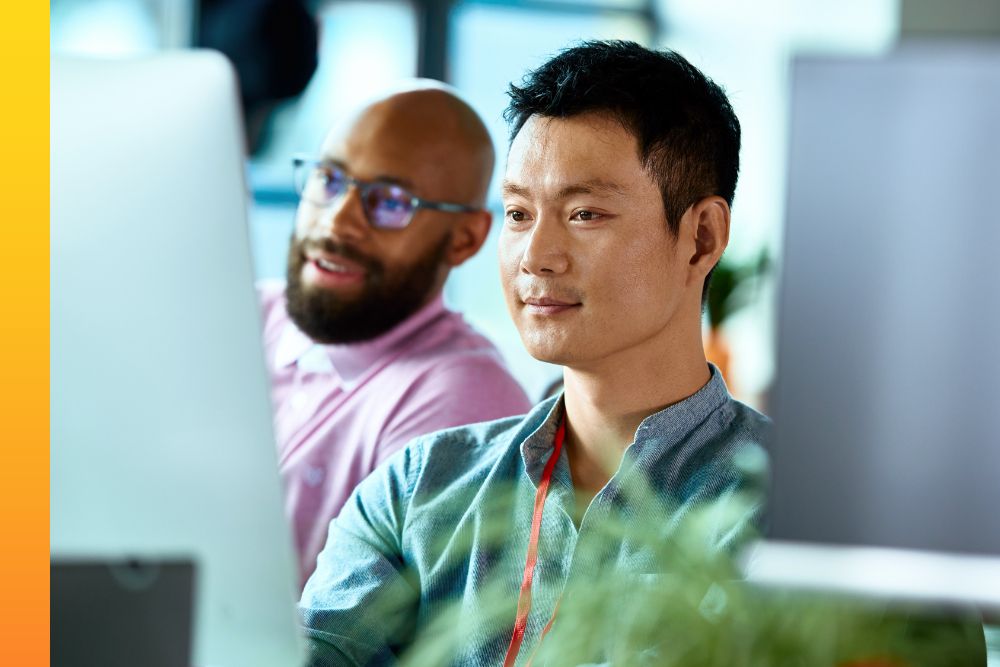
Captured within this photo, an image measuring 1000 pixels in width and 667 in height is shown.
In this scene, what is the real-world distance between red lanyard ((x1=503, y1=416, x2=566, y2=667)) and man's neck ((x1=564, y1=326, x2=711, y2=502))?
37 mm

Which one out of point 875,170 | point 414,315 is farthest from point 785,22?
point 875,170

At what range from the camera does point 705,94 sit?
1475mm

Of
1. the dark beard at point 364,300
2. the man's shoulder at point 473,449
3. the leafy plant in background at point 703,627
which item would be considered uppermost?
the dark beard at point 364,300

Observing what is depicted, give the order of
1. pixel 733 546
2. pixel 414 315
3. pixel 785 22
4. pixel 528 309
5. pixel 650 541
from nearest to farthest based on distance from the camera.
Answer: pixel 650 541 < pixel 733 546 < pixel 528 309 < pixel 414 315 < pixel 785 22

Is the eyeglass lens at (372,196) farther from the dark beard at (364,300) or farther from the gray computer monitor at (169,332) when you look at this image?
the gray computer monitor at (169,332)

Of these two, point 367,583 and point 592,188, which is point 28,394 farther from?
point 592,188

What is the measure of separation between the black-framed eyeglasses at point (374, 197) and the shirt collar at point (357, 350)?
0.17 m

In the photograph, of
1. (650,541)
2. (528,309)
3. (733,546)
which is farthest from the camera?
(528,309)

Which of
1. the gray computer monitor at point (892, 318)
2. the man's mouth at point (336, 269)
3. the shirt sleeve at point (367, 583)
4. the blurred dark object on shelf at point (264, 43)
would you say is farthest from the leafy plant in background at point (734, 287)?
the gray computer monitor at point (892, 318)

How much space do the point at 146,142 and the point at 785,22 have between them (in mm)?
4669

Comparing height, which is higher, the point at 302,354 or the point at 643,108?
the point at 643,108

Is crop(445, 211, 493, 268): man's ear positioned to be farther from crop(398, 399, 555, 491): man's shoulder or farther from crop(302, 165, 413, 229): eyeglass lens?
crop(398, 399, 555, 491): man's shoulder

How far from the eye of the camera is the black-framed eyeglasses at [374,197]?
81.6 inches

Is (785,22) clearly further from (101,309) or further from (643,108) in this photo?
(101,309)
